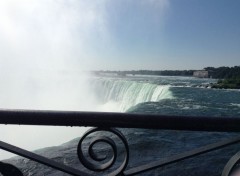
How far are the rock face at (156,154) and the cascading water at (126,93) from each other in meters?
13.6

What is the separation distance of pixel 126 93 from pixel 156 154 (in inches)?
812

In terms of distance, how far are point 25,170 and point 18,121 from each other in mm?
6856

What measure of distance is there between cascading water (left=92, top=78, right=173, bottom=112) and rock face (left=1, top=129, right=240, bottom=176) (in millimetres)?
13621

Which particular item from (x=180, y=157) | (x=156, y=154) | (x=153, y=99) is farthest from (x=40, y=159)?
(x=153, y=99)

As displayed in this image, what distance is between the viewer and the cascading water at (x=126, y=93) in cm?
2642

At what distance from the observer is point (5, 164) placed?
1295mm

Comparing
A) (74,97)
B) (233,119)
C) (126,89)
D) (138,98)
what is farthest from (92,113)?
(74,97)

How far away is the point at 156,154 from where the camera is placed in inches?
382

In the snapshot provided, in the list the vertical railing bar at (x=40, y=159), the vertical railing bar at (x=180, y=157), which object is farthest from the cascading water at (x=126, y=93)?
the vertical railing bar at (x=40, y=159)

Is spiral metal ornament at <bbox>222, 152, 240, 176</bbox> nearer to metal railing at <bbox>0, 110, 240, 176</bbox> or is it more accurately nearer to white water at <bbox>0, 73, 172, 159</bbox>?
metal railing at <bbox>0, 110, 240, 176</bbox>

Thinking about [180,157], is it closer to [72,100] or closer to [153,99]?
[153,99]

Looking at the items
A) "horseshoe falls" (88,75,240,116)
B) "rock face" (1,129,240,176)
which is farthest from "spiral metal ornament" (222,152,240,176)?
"horseshoe falls" (88,75,240,116)

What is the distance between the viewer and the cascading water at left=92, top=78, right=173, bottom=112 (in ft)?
86.7

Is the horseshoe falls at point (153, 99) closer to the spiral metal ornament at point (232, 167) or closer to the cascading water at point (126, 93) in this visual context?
the cascading water at point (126, 93)
